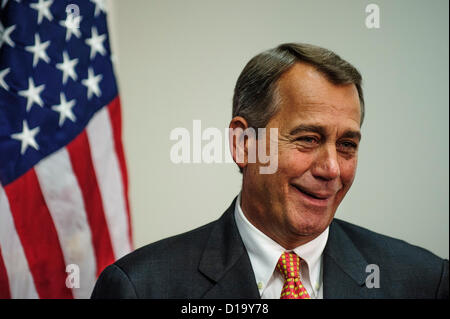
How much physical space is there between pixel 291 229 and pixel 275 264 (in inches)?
4.2

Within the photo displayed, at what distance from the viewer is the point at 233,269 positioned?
48.8 inches

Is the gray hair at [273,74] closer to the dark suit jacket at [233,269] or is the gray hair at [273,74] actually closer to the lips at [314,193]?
the lips at [314,193]

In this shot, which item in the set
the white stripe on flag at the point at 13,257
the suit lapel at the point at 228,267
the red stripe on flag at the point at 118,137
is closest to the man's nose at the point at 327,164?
the suit lapel at the point at 228,267

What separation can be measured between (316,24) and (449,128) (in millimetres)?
571

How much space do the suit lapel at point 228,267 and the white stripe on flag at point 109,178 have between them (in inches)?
20.2

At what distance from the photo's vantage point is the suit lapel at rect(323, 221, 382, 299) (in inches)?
48.1

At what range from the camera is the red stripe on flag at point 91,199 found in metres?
1.71

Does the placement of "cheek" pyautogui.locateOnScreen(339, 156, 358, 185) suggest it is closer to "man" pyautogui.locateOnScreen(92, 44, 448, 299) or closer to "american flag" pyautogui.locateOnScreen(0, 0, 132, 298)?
"man" pyautogui.locateOnScreen(92, 44, 448, 299)

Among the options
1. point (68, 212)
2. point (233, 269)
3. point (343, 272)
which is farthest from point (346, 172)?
point (68, 212)

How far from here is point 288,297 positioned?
1196mm

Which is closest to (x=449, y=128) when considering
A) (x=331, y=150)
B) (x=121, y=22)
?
(x=331, y=150)

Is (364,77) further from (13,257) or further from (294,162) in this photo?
(13,257)

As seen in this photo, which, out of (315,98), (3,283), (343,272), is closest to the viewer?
(315,98)

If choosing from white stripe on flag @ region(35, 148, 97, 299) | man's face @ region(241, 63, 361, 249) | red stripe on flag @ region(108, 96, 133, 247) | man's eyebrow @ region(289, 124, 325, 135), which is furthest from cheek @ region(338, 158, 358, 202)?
white stripe on flag @ region(35, 148, 97, 299)
